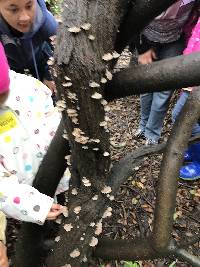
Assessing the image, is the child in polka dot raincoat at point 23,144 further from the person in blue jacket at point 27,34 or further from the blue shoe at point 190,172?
the blue shoe at point 190,172

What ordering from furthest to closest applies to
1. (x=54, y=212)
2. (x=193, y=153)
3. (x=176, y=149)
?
(x=193, y=153) → (x=54, y=212) → (x=176, y=149)

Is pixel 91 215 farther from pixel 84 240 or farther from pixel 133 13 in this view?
pixel 133 13

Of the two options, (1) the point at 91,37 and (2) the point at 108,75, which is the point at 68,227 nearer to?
(2) the point at 108,75

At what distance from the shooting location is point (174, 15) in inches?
116

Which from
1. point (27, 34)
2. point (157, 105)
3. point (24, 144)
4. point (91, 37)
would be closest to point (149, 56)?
point (157, 105)

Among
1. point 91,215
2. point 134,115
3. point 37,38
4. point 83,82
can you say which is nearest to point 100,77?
point 83,82

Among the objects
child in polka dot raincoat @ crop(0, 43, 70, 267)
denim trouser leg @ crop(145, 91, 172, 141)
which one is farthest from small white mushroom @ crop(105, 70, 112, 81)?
denim trouser leg @ crop(145, 91, 172, 141)

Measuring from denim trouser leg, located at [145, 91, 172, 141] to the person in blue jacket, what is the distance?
42.3 inches

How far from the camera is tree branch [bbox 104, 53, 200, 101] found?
4.36ft

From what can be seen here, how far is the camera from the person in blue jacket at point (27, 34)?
2.68m

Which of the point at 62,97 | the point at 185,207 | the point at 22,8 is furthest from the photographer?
the point at 185,207

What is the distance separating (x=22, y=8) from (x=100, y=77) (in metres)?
1.54

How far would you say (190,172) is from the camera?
3.68 meters

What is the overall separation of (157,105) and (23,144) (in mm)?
1799
